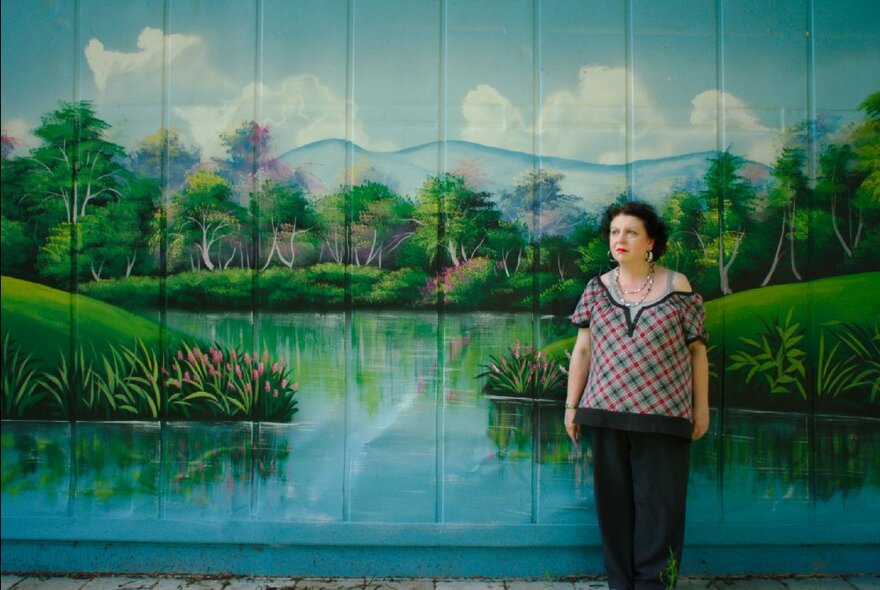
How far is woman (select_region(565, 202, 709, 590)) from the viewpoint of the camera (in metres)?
3.05

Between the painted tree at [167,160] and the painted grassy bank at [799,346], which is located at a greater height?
the painted tree at [167,160]

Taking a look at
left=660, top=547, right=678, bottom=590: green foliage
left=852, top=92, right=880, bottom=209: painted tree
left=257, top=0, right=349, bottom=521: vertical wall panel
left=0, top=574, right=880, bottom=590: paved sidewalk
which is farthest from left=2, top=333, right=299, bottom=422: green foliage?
left=852, top=92, right=880, bottom=209: painted tree

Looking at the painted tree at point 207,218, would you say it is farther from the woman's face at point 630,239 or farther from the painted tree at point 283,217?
the woman's face at point 630,239

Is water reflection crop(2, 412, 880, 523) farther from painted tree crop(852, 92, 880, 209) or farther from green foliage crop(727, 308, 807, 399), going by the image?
painted tree crop(852, 92, 880, 209)

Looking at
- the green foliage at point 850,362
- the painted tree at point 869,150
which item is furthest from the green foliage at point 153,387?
the painted tree at point 869,150

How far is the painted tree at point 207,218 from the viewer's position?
3.56m

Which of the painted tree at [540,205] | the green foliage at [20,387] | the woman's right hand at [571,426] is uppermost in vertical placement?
the painted tree at [540,205]

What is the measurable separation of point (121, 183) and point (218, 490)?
5.57 feet

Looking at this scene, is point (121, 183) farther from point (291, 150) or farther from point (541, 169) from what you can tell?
point (541, 169)

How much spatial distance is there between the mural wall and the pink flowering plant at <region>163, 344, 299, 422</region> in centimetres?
1

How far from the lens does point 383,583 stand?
349cm

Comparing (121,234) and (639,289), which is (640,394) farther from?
(121,234)

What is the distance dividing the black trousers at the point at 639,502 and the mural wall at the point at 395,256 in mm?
333

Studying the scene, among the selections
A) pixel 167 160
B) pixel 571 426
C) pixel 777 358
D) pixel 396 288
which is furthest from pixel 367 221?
pixel 777 358
